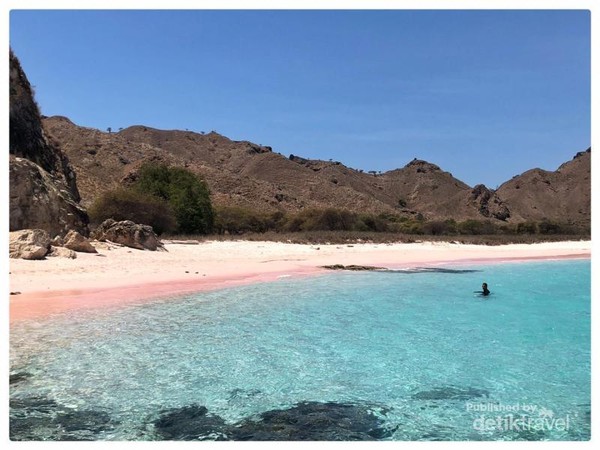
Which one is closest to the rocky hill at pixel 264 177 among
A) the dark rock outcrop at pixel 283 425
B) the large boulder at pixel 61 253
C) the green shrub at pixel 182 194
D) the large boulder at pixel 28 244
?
the green shrub at pixel 182 194

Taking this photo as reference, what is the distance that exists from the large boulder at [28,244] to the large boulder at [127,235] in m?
6.47

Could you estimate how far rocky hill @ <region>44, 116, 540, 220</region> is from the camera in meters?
67.1

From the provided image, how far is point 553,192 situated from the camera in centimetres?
11919

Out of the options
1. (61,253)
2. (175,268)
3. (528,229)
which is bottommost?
(175,268)

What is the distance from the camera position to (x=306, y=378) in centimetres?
733

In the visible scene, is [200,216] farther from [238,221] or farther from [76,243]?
[76,243]

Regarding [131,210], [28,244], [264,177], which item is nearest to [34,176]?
[28,244]

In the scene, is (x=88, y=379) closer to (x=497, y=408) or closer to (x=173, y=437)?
(x=173, y=437)

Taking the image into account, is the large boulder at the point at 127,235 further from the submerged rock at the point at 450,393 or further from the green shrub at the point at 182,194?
the submerged rock at the point at 450,393

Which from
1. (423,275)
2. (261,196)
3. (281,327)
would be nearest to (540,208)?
(261,196)

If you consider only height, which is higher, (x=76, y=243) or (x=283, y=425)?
(x=76, y=243)

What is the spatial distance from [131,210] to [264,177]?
225 feet

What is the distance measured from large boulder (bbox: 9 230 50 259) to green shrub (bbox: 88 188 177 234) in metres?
17.0
